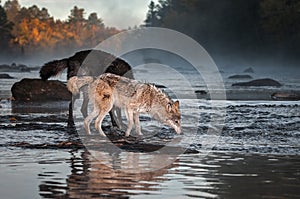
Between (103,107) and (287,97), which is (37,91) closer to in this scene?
(287,97)

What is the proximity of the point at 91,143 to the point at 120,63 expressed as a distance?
4291mm

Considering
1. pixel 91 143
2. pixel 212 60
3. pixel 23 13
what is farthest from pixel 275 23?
pixel 23 13

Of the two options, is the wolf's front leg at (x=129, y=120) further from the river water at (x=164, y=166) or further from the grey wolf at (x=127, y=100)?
the river water at (x=164, y=166)

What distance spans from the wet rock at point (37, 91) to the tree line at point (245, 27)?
48.3 metres

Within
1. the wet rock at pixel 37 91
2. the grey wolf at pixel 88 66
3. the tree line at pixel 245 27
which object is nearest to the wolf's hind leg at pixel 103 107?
the grey wolf at pixel 88 66

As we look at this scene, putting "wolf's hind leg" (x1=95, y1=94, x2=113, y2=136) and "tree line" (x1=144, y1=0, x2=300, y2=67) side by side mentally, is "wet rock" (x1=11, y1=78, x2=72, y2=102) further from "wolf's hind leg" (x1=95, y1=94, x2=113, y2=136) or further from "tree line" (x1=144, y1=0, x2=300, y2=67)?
"tree line" (x1=144, y1=0, x2=300, y2=67)

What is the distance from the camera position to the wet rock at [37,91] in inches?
895

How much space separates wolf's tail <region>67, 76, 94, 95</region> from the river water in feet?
2.79

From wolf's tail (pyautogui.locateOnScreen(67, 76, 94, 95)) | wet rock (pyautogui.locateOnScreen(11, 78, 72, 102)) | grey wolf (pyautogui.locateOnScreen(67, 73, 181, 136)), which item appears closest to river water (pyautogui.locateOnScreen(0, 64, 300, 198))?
grey wolf (pyautogui.locateOnScreen(67, 73, 181, 136))

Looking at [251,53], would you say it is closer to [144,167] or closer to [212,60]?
[212,60]

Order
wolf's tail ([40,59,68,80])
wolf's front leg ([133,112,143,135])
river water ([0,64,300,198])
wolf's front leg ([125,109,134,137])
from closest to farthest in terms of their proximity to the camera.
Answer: river water ([0,64,300,198]), wolf's front leg ([125,109,134,137]), wolf's front leg ([133,112,143,135]), wolf's tail ([40,59,68,80])

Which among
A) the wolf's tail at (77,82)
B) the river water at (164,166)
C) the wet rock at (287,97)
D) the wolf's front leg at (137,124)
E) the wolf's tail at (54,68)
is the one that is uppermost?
the wolf's tail at (54,68)

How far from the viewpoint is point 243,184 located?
7676 millimetres

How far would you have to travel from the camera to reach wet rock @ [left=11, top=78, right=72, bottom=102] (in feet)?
74.6
